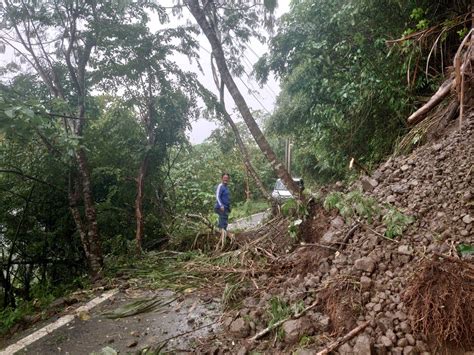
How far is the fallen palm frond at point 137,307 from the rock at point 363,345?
96.8 inches

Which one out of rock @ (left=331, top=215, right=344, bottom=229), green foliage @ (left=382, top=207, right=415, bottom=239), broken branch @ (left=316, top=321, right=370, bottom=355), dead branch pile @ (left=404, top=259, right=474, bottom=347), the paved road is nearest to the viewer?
dead branch pile @ (left=404, top=259, right=474, bottom=347)

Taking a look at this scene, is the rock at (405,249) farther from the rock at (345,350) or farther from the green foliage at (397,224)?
the rock at (345,350)

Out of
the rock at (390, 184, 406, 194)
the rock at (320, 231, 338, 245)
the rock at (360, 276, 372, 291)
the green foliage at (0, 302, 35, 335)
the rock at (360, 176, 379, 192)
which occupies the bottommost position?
the rock at (360, 276, 372, 291)

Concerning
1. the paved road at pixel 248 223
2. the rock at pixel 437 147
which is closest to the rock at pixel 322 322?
the rock at pixel 437 147

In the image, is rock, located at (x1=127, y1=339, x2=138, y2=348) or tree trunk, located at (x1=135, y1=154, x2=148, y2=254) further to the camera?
tree trunk, located at (x1=135, y1=154, x2=148, y2=254)

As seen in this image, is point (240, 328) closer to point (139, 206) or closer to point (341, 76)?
point (139, 206)

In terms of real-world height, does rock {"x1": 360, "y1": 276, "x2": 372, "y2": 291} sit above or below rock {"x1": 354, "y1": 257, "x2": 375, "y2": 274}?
below

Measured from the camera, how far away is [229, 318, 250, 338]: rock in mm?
2678

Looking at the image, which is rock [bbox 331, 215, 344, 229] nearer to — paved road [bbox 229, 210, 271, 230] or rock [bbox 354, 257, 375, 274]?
rock [bbox 354, 257, 375, 274]

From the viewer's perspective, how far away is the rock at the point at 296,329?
2350mm

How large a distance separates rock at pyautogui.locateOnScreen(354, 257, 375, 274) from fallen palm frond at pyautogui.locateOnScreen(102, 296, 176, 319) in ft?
7.80

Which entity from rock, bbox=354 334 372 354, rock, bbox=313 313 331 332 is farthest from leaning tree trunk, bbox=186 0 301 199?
rock, bbox=354 334 372 354

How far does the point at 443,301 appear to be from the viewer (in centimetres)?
195

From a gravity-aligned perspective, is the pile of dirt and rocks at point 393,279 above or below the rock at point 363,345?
above
